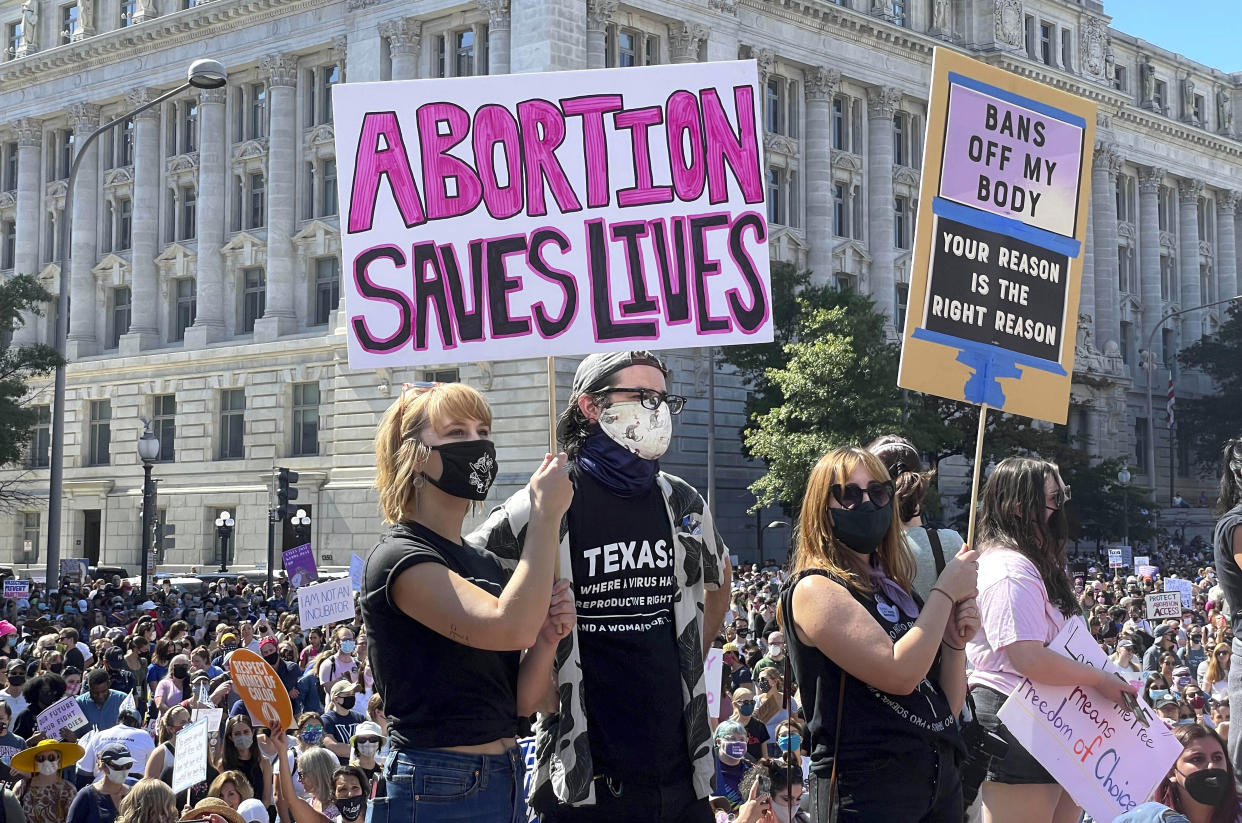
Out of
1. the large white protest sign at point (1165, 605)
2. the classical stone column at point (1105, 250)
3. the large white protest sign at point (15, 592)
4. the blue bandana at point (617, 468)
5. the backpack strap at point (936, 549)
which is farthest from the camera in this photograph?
the classical stone column at point (1105, 250)

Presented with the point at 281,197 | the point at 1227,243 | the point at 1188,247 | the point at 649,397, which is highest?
the point at 1227,243

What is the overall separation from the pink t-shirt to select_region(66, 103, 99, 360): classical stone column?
189ft

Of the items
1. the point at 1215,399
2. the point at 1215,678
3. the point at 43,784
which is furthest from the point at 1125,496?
the point at 43,784

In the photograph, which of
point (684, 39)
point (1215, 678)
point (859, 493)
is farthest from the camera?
point (684, 39)

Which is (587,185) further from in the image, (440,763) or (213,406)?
(213,406)

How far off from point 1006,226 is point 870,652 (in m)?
2.85

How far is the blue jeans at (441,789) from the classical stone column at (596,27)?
1783 inches

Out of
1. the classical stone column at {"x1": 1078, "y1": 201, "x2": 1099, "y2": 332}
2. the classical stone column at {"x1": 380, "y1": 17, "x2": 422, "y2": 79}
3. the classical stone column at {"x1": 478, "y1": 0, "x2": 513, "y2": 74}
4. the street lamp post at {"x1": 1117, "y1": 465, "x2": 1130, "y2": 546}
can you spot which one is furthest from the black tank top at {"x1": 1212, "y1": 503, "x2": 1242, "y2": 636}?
the classical stone column at {"x1": 1078, "y1": 201, "x2": 1099, "y2": 332}

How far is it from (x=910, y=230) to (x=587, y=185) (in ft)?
184

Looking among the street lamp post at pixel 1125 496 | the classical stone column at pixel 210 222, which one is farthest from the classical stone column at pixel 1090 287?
the classical stone column at pixel 210 222

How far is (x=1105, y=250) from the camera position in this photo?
70188 millimetres

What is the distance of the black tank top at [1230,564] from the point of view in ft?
20.7

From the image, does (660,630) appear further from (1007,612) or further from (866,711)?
(1007,612)

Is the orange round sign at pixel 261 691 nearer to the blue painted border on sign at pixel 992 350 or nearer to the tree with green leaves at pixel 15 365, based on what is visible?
the blue painted border on sign at pixel 992 350
